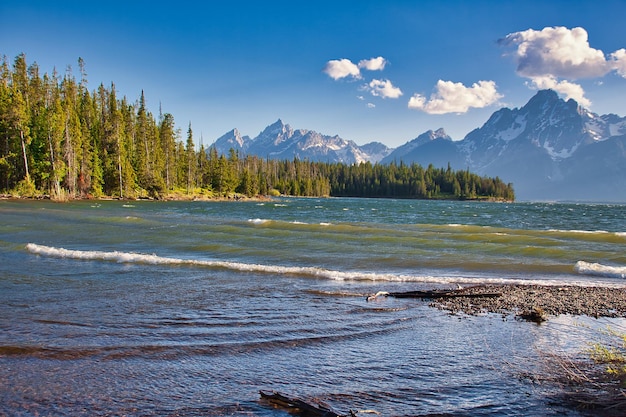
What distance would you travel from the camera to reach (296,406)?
17.9 feet

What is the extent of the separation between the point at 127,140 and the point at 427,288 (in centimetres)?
9694

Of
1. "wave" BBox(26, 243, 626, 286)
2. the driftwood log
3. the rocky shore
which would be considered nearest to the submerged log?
the rocky shore

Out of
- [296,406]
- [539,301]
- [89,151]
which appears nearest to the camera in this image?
[296,406]

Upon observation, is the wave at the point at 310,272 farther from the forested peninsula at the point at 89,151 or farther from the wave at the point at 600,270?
the forested peninsula at the point at 89,151

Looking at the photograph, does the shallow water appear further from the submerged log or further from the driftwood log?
the driftwood log

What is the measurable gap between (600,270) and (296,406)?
18.0m

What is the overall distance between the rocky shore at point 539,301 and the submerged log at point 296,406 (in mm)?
6711

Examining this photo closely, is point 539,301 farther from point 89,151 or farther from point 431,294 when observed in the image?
point 89,151

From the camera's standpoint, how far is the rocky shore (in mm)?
10930

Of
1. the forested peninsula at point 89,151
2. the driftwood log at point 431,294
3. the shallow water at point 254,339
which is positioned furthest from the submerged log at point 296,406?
the forested peninsula at point 89,151

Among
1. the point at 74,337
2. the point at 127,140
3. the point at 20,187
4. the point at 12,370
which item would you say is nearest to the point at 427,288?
the point at 74,337

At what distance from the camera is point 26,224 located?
110ft

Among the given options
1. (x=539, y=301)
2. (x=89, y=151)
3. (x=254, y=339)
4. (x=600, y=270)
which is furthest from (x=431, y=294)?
(x=89, y=151)

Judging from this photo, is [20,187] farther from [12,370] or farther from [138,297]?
[12,370]
